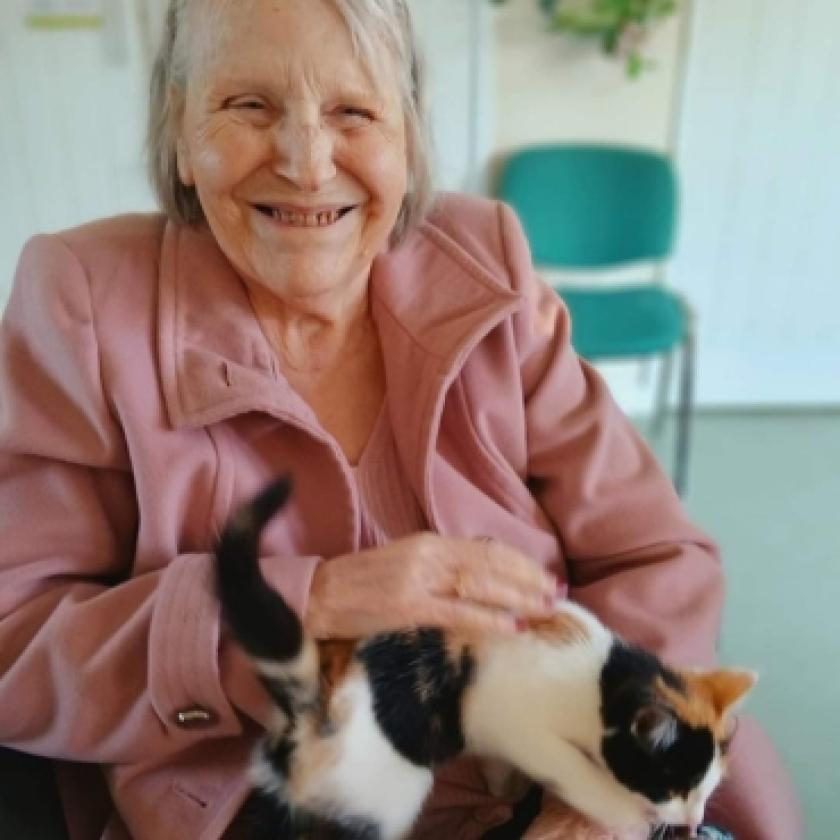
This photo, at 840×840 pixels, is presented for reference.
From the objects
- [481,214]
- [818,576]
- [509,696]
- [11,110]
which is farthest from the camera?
[11,110]

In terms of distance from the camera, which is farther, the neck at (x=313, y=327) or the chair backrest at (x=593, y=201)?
the chair backrest at (x=593, y=201)

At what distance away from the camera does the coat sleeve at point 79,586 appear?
32.0 inches

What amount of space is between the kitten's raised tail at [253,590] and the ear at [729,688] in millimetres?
413

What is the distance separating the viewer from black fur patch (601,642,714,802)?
81 cm

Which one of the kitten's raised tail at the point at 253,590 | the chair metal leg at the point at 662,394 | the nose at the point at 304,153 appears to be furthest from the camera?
the chair metal leg at the point at 662,394

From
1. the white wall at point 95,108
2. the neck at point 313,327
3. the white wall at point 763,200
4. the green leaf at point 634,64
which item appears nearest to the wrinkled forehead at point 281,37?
the neck at point 313,327

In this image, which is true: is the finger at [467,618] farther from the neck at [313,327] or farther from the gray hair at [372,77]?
the gray hair at [372,77]

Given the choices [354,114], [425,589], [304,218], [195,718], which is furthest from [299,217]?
[195,718]

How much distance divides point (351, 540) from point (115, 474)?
26cm

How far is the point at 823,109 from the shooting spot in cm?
252

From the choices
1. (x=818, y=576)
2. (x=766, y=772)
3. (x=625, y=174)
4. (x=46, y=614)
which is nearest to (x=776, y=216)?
(x=625, y=174)

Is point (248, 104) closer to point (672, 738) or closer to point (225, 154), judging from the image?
point (225, 154)

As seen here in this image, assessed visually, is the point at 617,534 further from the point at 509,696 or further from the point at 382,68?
the point at 382,68

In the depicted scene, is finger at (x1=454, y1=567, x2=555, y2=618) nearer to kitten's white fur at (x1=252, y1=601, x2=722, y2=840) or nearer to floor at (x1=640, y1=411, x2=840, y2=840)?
kitten's white fur at (x1=252, y1=601, x2=722, y2=840)
